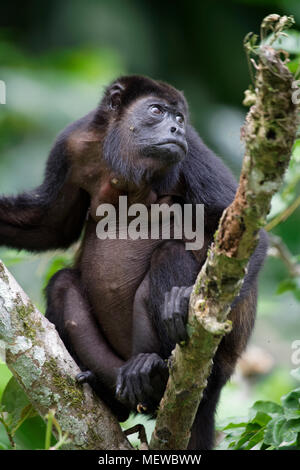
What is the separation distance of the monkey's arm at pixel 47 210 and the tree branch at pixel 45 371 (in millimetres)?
1211

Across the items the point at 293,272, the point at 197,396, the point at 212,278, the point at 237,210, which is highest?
the point at 237,210

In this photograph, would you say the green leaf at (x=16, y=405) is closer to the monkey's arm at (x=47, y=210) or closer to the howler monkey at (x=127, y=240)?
the howler monkey at (x=127, y=240)

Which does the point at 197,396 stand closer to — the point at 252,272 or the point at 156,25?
the point at 252,272

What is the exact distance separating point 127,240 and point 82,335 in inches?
26.5

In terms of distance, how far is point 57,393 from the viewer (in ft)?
11.2

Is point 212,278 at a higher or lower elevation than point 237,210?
lower

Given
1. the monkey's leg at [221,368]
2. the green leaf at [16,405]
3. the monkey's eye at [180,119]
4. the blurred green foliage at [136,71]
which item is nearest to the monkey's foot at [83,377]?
the green leaf at [16,405]

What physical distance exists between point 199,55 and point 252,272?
10.0 m

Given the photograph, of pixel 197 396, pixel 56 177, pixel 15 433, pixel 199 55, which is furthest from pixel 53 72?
pixel 197 396

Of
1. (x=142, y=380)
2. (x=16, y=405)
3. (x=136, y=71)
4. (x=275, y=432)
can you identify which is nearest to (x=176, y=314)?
(x=142, y=380)

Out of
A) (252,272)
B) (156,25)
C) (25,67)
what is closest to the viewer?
(252,272)

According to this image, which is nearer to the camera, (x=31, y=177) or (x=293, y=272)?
(x=293, y=272)

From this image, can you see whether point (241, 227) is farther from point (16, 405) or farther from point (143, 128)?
point (16, 405)

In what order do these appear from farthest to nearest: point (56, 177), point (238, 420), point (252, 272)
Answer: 1. point (56, 177)
2. point (238, 420)
3. point (252, 272)
